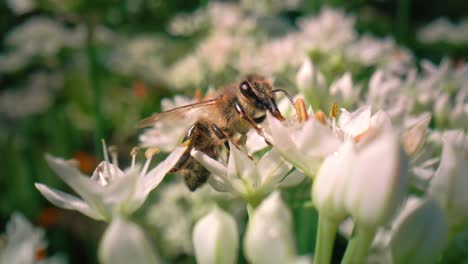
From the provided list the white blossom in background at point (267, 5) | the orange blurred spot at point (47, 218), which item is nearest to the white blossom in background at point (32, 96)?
the orange blurred spot at point (47, 218)

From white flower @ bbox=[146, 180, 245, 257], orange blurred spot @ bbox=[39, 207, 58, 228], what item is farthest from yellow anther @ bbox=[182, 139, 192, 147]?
orange blurred spot @ bbox=[39, 207, 58, 228]

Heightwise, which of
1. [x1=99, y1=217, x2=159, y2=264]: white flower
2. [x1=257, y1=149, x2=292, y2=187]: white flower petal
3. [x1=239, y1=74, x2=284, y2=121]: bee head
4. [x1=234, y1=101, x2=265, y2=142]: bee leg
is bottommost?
[x1=234, y1=101, x2=265, y2=142]: bee leg

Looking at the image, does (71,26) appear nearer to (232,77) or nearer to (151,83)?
(151,83)

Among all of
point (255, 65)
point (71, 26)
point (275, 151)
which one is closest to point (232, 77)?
point (255, 65)

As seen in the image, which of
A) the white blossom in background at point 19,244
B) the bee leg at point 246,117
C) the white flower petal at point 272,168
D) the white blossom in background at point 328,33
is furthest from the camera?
the white blossom in background at point 328,33

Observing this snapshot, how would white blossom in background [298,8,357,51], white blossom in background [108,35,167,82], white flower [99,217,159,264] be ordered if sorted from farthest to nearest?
white blossom in background [108,35,167,82] < white blossom in background [298,8,357,51] < white flower [99,217,159,264]

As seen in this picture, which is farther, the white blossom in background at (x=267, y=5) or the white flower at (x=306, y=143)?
the white blossom in background at (x=267, y=5)

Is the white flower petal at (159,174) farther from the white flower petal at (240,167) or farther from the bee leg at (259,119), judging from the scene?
the bee leg at (259,119)

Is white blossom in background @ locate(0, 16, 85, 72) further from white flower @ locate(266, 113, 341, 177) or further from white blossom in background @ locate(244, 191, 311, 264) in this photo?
white blossom in background @ locate(244, 191, 311, 264)

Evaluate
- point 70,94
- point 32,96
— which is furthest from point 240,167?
point 70,94
